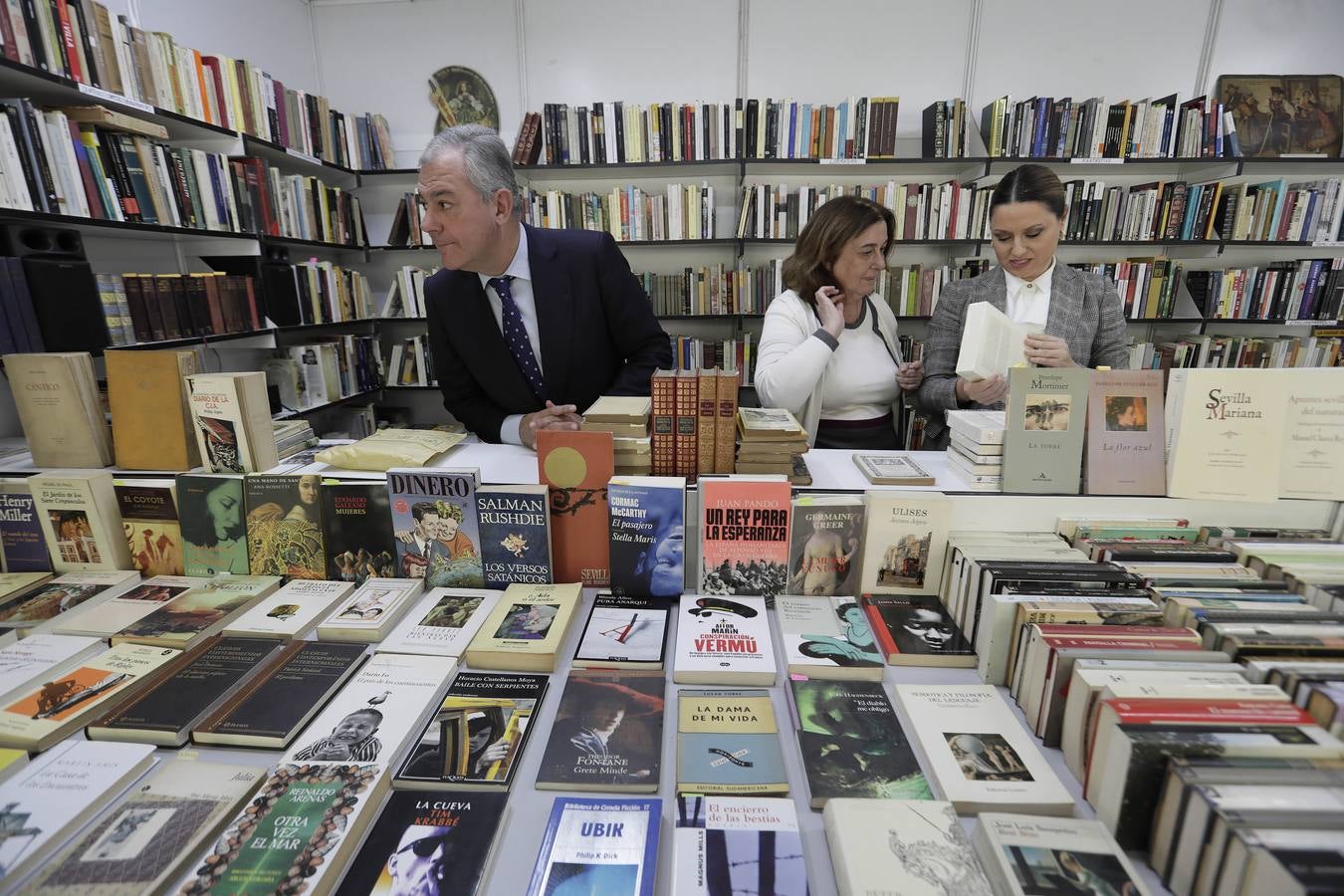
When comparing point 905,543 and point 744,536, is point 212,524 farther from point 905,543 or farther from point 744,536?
point 905,543

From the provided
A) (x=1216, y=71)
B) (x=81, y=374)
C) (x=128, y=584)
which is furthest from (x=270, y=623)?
(x=1216, y=71)

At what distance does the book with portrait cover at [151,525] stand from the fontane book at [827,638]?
1430mm

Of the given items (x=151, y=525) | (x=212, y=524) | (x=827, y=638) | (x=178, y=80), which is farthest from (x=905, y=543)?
(x=178, y=80)

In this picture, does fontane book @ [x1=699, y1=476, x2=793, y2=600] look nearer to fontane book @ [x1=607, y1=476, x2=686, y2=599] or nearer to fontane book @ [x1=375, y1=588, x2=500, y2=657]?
fontane book @ [x1=607, y1=476, x2=686, y2=599]

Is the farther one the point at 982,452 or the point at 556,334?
the point at 556,334

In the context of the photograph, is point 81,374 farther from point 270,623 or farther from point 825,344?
point 825,344

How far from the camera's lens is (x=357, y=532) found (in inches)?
53.2

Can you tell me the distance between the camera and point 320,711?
102 centimetres

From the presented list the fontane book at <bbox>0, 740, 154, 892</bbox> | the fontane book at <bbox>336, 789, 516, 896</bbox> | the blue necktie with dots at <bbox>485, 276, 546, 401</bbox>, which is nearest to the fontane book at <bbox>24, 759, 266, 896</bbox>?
the fontane book at <bbox>0, 740, 154, 892</bbox>

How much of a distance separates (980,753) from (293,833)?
0.99 metres

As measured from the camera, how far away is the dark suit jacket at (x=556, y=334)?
1.95m

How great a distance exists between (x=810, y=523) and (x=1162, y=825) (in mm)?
697

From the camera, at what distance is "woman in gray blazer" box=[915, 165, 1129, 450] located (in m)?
1.87

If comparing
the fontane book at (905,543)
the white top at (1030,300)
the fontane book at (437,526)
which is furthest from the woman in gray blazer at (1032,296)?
the fontane book at (437,526)
